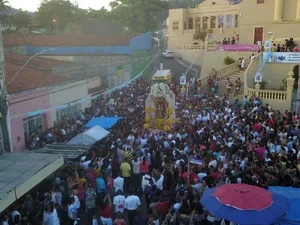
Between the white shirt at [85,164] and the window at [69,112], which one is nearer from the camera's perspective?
the white shirt at [85,164]

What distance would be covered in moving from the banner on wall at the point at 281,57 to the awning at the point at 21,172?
1906 centimetres

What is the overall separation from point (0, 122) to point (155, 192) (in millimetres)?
7780

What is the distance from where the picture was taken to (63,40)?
34.9 meters

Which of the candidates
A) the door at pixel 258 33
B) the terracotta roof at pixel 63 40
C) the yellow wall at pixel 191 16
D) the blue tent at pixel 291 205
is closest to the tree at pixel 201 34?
the yellow wall at pixel 191 16

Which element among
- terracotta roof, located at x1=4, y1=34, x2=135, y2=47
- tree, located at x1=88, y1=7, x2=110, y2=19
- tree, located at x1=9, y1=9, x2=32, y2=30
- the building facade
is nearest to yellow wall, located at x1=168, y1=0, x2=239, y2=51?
the building facade

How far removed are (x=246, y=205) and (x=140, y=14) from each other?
143ft

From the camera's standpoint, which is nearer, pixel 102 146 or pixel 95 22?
pixel 102 146

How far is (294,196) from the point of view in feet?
26.0

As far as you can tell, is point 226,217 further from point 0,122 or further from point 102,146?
point 0,122

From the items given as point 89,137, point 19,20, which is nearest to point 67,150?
point 89,137

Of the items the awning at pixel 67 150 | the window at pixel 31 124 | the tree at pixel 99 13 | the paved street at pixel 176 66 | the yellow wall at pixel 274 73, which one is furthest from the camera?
the tree at pixel 99 13

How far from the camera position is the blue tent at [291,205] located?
7230 mm

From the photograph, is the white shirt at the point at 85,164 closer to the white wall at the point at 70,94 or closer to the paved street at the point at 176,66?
the white wall at the point at 70,94

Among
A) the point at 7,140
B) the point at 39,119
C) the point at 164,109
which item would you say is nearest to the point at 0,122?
the point at 7,140
